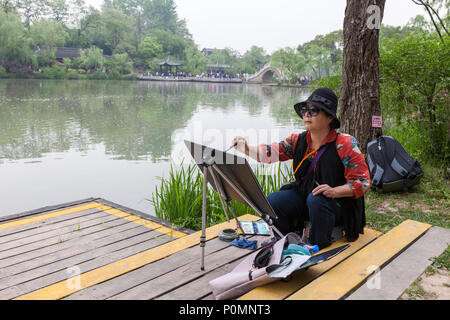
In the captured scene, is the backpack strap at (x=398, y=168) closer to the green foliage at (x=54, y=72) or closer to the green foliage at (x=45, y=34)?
the green foliage at (x=54, y=72)

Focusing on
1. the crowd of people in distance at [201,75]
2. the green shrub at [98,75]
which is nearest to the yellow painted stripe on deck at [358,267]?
the green shrub at [98,75]

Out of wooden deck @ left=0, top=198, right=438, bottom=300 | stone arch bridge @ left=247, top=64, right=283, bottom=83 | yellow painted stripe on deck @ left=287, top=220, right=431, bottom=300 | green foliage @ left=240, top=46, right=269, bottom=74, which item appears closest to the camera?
yellow painted stripe on deck @ left=287, top=220, right=431, bottom=300

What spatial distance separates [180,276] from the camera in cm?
185

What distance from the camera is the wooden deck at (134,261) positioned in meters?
1.67

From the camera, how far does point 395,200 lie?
3635 millimetres

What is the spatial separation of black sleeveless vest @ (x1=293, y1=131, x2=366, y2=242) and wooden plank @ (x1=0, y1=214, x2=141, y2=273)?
5.08 ft

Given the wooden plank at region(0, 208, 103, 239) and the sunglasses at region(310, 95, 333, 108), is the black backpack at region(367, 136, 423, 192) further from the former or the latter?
the wooden plank at region(0, 208, 103, 239)

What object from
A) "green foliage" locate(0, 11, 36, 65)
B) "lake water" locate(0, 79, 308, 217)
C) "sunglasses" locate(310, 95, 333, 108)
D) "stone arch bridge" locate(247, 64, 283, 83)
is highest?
"green foliage" locate(0, 11, 36, 65)

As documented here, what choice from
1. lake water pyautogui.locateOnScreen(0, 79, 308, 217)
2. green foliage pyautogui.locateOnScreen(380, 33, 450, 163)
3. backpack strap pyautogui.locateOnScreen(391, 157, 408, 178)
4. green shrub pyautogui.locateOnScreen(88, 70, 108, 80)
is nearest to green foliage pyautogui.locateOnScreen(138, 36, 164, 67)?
green shrub pyautogui.locateOnScreen(88, 70, 108, 80)

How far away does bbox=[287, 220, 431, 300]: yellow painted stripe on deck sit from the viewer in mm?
1497

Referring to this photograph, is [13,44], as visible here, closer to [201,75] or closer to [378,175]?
[201,75]

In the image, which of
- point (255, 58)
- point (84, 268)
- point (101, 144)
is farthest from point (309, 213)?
point (255, 58)

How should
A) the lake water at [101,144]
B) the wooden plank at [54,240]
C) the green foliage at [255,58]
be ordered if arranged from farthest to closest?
the green foliage at [255,58], the lake water at [101,144], the wooden plank at [54,240]

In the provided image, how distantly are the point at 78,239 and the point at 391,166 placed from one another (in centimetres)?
292
